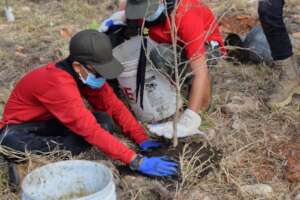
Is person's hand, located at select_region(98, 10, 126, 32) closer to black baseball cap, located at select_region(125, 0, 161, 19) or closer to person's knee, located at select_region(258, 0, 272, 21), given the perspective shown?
black baseball cap, located at select_region(125, 0, 161, 19)

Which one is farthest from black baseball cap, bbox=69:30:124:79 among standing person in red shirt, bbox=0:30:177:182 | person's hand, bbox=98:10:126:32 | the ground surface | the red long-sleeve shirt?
person's hand, bbox=98:10:126:32

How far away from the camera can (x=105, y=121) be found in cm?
351

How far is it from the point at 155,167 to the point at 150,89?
0.79 m

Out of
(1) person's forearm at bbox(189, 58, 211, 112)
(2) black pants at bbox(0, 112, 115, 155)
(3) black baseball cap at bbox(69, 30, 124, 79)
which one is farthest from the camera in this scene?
(1) person's forearm at bbox(189, 58, 211, 112)

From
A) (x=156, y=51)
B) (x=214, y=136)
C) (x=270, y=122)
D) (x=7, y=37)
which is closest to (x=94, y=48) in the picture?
(x=156, y=51)

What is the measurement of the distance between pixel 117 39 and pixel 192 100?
0.69m

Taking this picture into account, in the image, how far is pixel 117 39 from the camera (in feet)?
13.2

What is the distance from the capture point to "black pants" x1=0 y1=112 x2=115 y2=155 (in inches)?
130

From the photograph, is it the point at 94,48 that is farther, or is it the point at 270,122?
the point at 270,122

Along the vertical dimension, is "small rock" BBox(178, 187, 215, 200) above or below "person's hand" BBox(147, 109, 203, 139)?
below

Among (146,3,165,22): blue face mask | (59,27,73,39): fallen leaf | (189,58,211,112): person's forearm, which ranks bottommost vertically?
(59,27,73,39): fallen leaf

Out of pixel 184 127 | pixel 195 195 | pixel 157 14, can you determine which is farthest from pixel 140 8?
pixel 195 195

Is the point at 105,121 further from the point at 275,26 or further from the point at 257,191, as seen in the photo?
the point at 275,26

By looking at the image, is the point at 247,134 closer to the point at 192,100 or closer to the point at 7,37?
the point at 192,100
